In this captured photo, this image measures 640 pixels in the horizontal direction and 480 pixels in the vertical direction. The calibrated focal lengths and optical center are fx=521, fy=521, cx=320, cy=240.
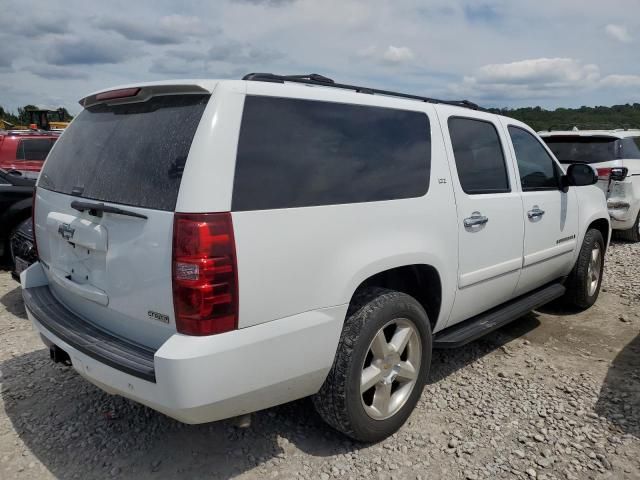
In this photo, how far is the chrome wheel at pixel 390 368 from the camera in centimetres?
275

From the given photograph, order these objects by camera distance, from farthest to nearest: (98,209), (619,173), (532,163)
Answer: (619,173), (532,163), (98,209)

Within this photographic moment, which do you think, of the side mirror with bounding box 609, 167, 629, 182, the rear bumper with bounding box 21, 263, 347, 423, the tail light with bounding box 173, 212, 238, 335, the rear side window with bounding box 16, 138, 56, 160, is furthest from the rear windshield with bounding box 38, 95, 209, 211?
the rear side window with bounding box 16, 138, 56, 160

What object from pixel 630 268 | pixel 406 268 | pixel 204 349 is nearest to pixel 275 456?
pixel 204 349

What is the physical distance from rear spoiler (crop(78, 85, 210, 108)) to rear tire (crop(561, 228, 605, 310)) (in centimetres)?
399

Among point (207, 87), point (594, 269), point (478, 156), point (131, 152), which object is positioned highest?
point (207, 87)

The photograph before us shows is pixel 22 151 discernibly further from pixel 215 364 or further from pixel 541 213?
pixel 215 364

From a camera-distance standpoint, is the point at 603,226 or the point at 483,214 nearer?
the point at 483,214

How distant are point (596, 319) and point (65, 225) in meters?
4.56

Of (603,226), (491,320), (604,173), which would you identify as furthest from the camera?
(604,173)

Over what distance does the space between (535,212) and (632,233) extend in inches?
214

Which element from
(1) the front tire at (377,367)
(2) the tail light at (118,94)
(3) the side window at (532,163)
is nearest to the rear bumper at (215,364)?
(1) the front tire at (377,367)

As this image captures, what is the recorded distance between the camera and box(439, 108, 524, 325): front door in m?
3.24

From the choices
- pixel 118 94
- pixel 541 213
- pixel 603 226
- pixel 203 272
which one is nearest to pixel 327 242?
pixel 203 272

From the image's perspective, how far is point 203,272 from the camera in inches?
79.5
